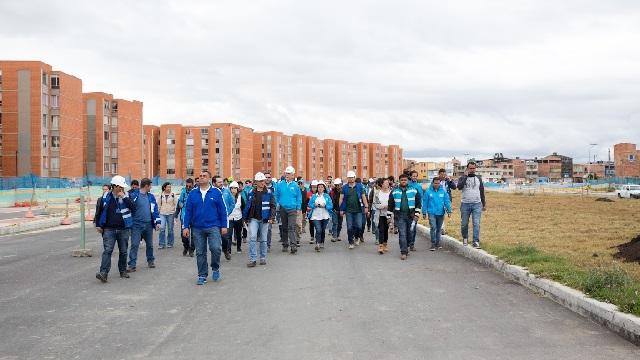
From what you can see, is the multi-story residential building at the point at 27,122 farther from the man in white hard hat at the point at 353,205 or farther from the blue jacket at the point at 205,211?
the blue jacket at the point at 205,211

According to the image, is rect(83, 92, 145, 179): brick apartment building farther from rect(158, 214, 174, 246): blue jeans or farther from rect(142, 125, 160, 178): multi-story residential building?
rect(158, 214, 174, 246): blue jeans

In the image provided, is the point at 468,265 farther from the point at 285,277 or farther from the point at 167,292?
the point at 167,292

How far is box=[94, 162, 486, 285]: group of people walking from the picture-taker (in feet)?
32.5

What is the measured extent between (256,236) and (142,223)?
224cm

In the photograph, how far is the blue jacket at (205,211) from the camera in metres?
9.83

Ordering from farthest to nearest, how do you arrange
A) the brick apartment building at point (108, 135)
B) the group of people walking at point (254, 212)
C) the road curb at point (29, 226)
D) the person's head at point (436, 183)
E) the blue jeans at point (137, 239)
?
the brick apartment building at point (108, 135) → the road curb at point (29, 226) → the person's head at point (436, 183) → the blue jeans at point (137, 239) → the group of people walking at point (254, 212)

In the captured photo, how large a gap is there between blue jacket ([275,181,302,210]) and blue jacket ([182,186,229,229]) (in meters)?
4.29

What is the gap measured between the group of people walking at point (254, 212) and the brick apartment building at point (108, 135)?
239 feet

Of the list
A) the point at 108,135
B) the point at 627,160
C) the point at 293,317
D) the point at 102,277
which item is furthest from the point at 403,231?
the point at 627,160

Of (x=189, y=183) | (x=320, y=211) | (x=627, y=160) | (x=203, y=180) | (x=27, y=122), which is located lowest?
(x=320, y=211)

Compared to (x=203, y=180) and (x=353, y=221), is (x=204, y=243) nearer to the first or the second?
(x=203, y=180)

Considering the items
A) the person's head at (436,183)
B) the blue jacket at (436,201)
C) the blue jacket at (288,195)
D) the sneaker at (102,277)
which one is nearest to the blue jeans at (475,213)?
the blue jacket at (436,201)

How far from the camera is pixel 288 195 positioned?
14.2 metres

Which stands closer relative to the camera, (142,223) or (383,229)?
(142,223)
